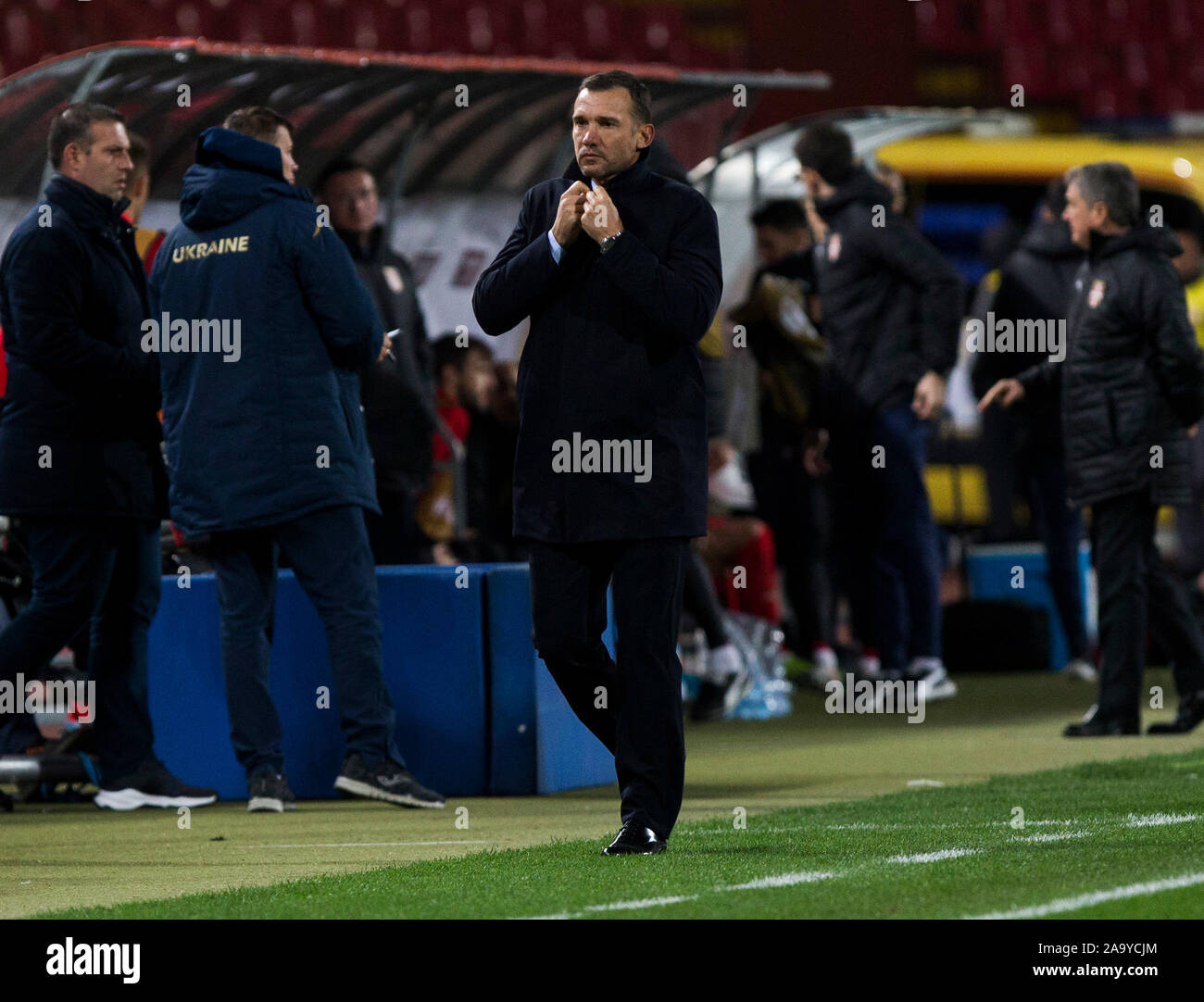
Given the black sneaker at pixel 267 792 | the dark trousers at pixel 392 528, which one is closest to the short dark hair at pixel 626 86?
the black sneaker at pixel 267 792

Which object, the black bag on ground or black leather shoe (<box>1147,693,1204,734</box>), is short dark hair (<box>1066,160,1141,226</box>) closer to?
black leather shoe (<box>1147,693,1204,734</box>)

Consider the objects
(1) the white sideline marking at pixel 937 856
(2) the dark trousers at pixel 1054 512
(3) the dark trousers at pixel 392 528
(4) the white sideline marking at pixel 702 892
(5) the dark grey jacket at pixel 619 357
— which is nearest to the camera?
(4) the white sideline marking at pixel 702 892

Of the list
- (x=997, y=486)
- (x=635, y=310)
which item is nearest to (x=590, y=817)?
(x=635, y=310)

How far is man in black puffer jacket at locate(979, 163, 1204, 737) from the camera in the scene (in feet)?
29.7

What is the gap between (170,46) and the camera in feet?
30.9

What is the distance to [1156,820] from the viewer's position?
6.56m

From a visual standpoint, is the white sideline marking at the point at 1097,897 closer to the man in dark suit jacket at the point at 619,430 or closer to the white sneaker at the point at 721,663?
the man in dark suit jacket at the point at 619,430

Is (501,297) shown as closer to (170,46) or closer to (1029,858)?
(1029,858)

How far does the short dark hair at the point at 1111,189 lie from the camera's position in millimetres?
9141

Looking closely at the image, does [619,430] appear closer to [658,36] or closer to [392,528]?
[392,528]
